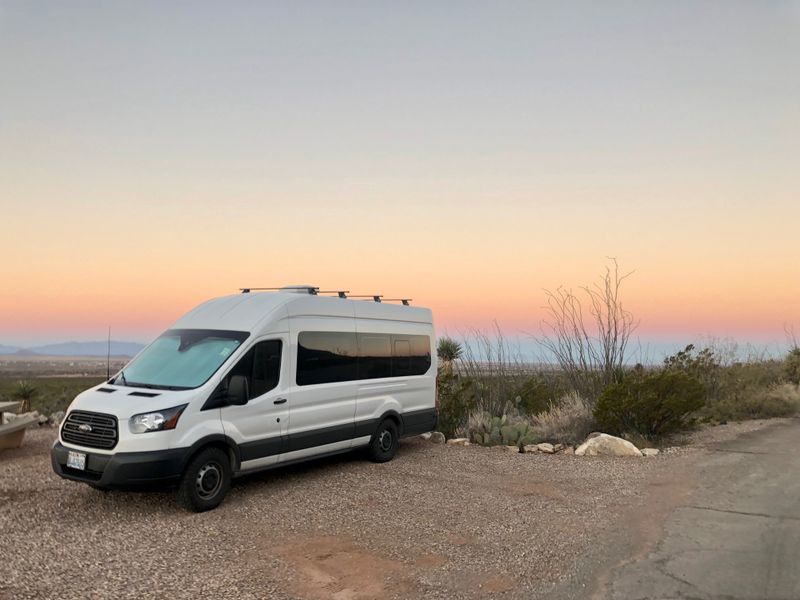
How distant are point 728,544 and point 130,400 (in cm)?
657

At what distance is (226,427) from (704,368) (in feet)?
47.5

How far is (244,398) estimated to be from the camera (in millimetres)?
8383

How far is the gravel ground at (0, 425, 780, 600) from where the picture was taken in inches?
227

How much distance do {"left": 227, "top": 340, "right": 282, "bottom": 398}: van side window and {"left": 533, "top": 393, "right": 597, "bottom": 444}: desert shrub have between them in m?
6.51

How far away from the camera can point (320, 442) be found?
9.76m

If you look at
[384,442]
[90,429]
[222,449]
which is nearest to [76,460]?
[90,429]

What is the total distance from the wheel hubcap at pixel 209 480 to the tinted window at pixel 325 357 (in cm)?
172

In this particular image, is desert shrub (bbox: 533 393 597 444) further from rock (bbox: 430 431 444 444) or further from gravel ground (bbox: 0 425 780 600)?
gravel ground (bbox: 0 425 780 600)

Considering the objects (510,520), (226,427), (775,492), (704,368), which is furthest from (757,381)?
(226,427)

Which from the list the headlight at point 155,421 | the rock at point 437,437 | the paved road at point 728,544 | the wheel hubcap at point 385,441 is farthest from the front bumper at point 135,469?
the rock at point 437,437

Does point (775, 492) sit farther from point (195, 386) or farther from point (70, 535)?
point (70, 535)

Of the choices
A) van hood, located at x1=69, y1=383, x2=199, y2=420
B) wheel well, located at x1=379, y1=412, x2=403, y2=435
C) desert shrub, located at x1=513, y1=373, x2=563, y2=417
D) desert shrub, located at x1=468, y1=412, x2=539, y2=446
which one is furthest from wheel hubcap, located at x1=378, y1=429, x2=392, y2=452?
desert shrub, located at x1=513, y1=373, x2=563, y2=417

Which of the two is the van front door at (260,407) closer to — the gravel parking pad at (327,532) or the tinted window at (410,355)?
the gravel parking pad at (327,532)

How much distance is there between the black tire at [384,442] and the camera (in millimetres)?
10898
